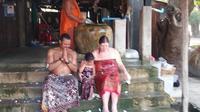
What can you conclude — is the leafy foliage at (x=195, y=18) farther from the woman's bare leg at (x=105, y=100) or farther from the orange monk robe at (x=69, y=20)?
the woman's bare leg at (x=105, y=100)

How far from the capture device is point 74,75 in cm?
634

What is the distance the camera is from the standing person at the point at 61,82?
5.77 m

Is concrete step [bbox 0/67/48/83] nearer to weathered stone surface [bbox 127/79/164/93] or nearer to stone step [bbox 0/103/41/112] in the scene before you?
stone step [bbox 0/103/41/112]

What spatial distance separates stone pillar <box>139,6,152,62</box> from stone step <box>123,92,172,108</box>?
3.48ft

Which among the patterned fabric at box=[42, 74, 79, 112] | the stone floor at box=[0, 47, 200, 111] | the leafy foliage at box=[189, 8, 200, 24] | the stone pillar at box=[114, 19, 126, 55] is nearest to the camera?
the patterned fabric at box=[42, 74, 79, 112]

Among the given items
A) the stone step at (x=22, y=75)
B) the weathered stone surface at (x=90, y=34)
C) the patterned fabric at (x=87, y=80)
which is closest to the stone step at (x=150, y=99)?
the patterned fabric at (x=87, y=80)

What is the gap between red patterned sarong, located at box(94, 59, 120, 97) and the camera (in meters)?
6.12

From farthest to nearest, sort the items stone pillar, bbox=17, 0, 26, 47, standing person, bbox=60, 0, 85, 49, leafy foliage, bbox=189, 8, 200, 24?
leafy foliage, bbox=189, 8, 200, 24 → stone pillar, bbox=17, 0, 26, 47 → standing person, bbox=60, 0, 85, 49

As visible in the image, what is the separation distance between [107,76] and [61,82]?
31.7 inches

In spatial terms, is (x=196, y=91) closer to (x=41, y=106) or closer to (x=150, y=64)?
(x=150, y=64)

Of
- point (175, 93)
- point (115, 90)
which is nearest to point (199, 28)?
point (175, 93)

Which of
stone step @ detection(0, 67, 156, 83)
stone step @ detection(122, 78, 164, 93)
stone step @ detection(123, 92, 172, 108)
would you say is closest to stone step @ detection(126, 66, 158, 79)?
stone step @ detection(122, 78, 164, 93)

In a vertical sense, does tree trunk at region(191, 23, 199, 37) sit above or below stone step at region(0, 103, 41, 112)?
above

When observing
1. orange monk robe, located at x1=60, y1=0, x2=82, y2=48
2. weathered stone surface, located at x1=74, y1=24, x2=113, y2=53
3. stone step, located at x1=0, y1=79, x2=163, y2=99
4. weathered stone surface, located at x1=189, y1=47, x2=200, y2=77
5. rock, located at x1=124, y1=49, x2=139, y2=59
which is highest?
orange monk robe, located at x1=60, y1=0, x2=82, y2=48
